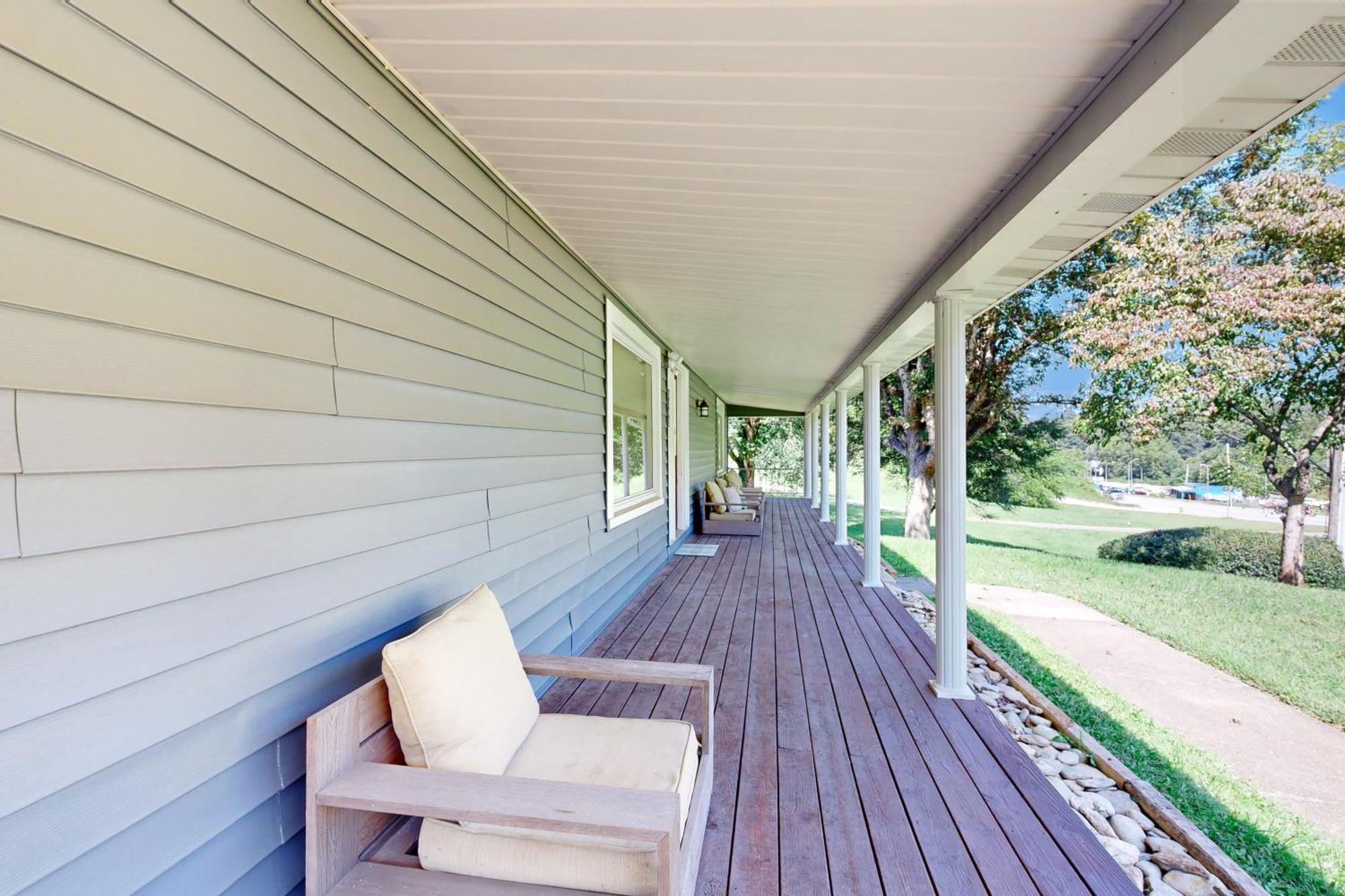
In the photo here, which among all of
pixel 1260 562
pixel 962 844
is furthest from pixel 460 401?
pixel 1260 562

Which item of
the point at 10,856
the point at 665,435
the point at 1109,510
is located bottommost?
the point at 1109,510

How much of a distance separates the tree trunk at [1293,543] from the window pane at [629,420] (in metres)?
11.1

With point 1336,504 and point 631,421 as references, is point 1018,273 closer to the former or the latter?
point 631,421

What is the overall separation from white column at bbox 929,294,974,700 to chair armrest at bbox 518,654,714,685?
1.76 metres

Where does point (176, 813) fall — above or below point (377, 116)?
below

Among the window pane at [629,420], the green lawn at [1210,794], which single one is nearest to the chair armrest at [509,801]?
the green lawn at [1210,794]

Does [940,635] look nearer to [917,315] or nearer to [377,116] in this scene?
[917,315]

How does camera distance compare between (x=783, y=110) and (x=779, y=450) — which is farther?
(x=779, y=450)

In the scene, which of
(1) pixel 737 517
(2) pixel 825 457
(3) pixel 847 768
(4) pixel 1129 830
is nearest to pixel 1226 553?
(2) pixel 825 457

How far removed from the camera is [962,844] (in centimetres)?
193

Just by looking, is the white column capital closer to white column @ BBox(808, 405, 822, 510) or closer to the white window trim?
the white window trim

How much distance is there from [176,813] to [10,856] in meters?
0.27

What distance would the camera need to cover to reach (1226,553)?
1088 centimetres

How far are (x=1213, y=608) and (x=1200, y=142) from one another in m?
9.13
